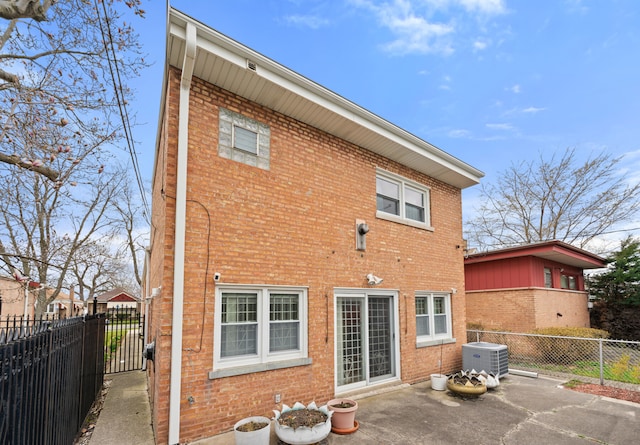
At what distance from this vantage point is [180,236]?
16.5ft

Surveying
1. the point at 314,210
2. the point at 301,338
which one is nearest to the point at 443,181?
the point at 314,210

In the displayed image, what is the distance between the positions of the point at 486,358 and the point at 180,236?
810 centimetres

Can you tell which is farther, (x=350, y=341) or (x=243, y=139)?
(x=350, y=341)

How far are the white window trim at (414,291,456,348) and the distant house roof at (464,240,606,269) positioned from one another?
201 inches

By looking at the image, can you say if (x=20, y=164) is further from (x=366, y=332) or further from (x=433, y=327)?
(x=433, y=327)

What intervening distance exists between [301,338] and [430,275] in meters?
4.64

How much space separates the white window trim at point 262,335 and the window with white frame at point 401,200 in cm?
321

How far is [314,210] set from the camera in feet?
22.6

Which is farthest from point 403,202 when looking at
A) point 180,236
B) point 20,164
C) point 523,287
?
point 20,164

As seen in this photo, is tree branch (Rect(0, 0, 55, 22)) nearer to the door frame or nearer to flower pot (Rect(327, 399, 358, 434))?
the door frame

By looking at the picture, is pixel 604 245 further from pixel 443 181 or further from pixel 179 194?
pixel 179 194

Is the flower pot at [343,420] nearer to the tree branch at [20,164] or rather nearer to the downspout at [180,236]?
the downspout at [180,236]

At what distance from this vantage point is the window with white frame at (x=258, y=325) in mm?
5438

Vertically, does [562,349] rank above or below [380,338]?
below
